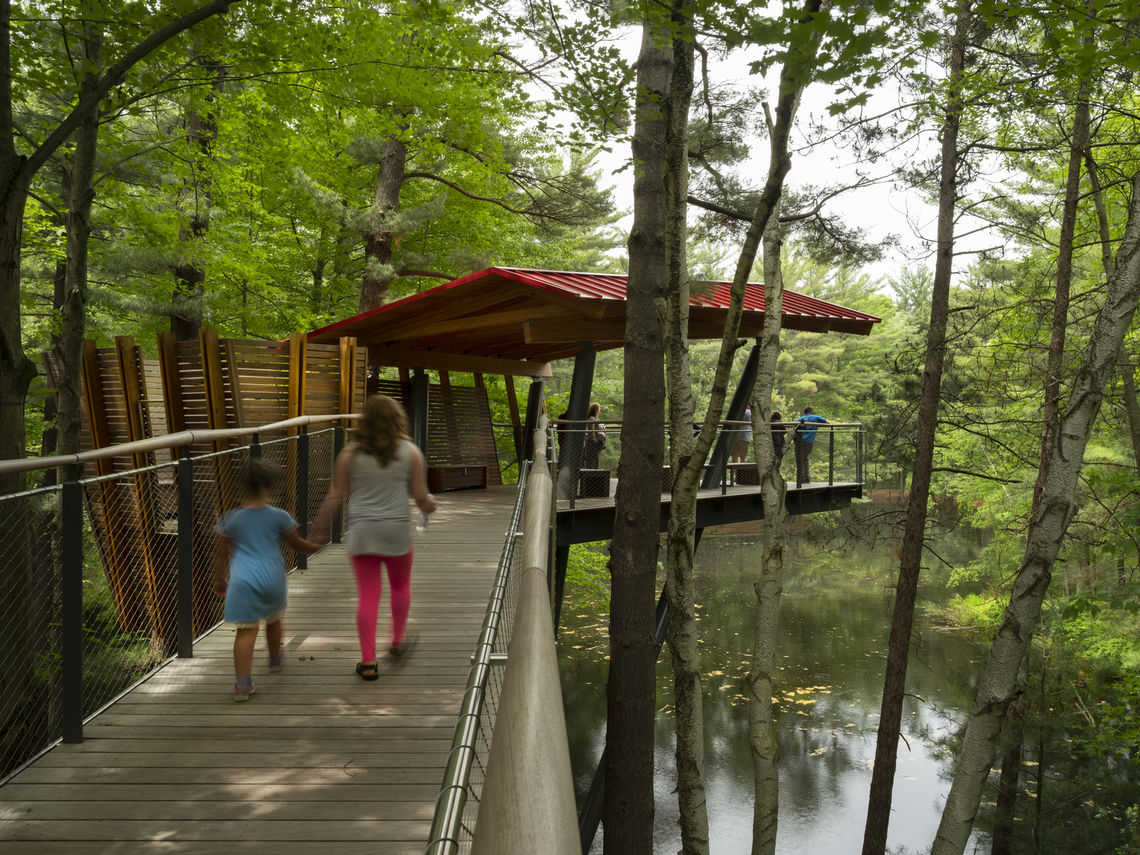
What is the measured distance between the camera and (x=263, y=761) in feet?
11.8

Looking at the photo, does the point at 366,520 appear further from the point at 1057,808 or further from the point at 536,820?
the point at 1057,808

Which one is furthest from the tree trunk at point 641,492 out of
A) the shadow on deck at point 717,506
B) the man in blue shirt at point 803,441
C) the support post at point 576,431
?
the man in blue shirt at point 803,441

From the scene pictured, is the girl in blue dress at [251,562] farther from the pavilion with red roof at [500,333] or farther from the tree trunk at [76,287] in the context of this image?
the pavilion with red roof at [500,333]

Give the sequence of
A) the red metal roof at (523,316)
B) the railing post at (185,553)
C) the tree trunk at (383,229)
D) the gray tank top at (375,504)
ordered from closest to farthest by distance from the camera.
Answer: the gray tank top at (375,504)
the railing post at (185,553)
the red metal roof at (523,316)
the tree trunk at (383,229)

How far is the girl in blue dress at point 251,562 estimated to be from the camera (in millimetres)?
4141

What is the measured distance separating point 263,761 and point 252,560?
3.34 feet

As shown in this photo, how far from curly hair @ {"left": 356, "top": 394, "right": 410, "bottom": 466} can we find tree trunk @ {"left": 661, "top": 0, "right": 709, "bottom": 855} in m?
3.61

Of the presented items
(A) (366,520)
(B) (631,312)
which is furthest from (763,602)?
(A) (366,520)

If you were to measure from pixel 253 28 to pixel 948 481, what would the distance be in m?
27.7

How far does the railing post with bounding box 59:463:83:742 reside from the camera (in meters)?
3.61

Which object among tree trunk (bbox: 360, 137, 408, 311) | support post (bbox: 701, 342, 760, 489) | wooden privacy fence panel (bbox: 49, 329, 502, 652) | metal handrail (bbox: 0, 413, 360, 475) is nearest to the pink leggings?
metal handrail (bbox: 0, 413, 360, 475)

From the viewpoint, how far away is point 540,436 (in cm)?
565

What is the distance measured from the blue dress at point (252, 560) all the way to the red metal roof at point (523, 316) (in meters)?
5.44

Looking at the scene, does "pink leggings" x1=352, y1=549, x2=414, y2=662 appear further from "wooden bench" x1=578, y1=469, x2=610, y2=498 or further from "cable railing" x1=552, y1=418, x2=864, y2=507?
"wooden bench" x1=578, y1=469, x2=610, y2=498
